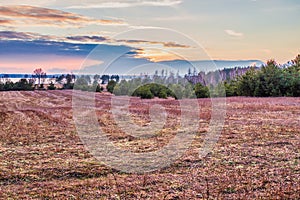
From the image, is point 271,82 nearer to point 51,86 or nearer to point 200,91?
point 200,91

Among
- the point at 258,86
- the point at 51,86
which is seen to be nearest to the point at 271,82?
the point at 258,86

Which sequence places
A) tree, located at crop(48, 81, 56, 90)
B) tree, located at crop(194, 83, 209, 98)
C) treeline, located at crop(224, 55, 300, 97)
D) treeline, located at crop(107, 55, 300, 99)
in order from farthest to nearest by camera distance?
tree, located at crop(48, 81, 56, 90)
tree, located at crop(194, 83, 209, 98)
treeline, located at crop(224, 55, 300, 97)
treeline, located at crop(107, 55, 300, 99)

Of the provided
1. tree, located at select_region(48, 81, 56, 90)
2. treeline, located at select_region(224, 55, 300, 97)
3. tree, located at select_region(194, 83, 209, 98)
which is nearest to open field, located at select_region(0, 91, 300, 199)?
tree, located at select_region(194, 83, 209, 98)

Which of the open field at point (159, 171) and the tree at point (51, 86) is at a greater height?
the tree at point (51, 86)

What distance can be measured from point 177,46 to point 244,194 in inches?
176

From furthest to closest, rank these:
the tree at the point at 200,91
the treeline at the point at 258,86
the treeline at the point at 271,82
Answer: the tree at the point at 200,91, the treeline at the point at 271,82, the treeline at the point at 258,86

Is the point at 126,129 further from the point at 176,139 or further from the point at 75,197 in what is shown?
the point at 75,197

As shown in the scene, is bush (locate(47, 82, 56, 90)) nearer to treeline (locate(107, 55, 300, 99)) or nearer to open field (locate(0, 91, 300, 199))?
treeline (locate(107, 55, 300, 99))

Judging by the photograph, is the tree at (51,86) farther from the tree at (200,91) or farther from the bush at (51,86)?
the tree at (200,91)

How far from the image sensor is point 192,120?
582 inches

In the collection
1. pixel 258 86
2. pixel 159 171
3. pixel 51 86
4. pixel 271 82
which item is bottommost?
pixel 159 171

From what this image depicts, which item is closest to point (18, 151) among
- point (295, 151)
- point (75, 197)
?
point (75, 197)

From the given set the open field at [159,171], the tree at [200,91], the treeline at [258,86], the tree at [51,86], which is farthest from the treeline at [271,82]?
the tree at [51,86]

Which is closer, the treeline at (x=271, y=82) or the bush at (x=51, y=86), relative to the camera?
the treeline at (x=271, y=82)
